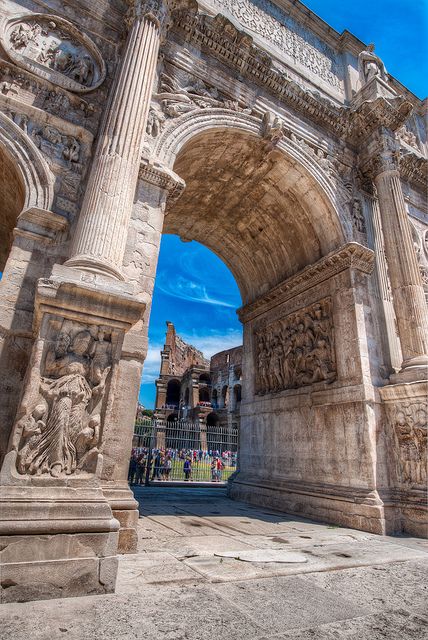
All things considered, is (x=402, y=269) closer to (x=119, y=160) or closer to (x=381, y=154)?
(x=381, y=154)

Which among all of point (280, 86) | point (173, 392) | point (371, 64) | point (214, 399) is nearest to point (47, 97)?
point (280, 86)

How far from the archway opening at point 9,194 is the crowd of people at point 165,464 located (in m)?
8.77

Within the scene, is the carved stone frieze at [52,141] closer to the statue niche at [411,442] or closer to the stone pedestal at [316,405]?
the stone pedestal at [316,405]

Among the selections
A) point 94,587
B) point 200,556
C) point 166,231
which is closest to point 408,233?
point 166,231

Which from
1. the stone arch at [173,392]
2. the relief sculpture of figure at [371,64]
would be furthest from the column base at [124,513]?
the stone arch at [173,392]

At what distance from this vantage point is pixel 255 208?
9.80 m

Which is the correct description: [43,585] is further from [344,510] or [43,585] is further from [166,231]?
[166,231]

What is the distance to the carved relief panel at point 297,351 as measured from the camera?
26.7 ft

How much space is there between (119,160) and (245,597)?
5.20m

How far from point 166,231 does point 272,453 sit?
7181mm

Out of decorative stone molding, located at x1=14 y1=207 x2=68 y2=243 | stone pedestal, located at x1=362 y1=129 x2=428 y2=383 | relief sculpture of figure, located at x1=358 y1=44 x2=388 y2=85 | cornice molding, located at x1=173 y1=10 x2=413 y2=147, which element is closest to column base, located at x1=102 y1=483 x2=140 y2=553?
decorative stone molding, located at x1=14 y1=207 x2=68 y2=243

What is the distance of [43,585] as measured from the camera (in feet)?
9.11

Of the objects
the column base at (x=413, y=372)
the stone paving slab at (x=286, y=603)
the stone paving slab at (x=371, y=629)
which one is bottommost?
the stone paving slab at (x=371, y=629)

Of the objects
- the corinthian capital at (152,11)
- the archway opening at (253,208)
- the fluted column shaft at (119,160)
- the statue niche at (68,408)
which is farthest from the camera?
the archway opening at (253,208)
